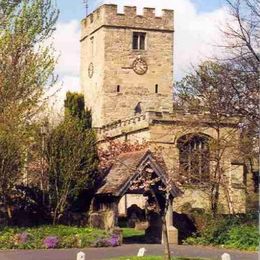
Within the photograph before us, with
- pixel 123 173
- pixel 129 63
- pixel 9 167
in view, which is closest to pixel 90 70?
pixel 129 63

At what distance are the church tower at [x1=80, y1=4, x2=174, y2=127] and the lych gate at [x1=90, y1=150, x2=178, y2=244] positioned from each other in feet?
102

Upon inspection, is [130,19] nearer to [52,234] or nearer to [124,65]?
[124,65]

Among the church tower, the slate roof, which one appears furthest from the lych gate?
the church tower

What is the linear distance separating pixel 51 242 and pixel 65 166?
17.0ft

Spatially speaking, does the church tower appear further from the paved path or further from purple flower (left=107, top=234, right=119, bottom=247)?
the paved path

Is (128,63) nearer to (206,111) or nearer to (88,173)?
(206,111)

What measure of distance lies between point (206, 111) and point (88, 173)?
35.9 ft

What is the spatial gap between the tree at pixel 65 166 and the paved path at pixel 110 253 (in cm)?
471

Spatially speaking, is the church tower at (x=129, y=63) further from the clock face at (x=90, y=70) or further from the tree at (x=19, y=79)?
the tree at (x=19, y=79)

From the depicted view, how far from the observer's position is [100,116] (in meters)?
68.2

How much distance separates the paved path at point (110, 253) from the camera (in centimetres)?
2775

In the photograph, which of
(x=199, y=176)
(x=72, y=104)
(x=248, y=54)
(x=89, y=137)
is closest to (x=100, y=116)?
(x=72, y=104)

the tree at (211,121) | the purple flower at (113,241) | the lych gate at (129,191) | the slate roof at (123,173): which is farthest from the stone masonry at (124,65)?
the purple flower at (113,241)

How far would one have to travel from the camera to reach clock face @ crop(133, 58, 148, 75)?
69625 millimetres
